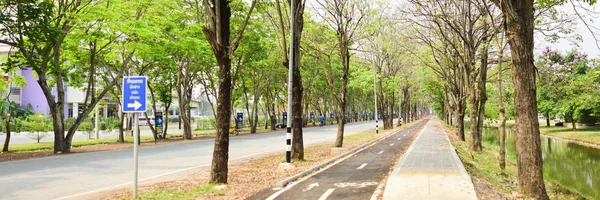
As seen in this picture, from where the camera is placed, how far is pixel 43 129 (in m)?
26.4

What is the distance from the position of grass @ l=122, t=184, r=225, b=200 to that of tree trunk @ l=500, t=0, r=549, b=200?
6377 millimetres

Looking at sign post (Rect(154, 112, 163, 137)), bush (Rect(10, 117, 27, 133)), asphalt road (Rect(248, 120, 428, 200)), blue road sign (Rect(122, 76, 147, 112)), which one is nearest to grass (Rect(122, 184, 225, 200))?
asphalt road (Rect(248, 120, 428, 200))

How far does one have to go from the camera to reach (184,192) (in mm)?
8297

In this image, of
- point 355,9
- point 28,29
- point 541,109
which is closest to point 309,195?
point 355,9

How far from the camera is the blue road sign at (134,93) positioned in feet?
24.6

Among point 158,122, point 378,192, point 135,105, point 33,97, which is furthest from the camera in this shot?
point 33,97

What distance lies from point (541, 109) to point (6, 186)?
51498 millimetres

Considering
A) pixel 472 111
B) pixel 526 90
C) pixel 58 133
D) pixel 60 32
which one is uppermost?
pixel 60 32

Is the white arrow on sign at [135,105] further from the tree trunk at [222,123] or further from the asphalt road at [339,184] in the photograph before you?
the asphalt road at [339,184]

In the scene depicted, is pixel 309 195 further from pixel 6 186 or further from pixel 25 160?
pixel 25 160

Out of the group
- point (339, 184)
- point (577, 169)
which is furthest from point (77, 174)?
point (577, 169)

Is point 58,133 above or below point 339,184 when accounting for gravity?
above

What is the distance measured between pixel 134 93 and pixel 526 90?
306 inches

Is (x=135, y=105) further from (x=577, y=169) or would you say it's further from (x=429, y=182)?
(x=577, y=169)
